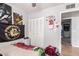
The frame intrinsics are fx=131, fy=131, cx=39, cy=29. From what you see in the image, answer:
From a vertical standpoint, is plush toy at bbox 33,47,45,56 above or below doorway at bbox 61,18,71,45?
below

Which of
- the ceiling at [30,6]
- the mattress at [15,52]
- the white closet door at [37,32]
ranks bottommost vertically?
the mattress at [15,52]

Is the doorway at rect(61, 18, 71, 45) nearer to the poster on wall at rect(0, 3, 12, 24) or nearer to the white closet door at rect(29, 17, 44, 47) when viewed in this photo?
the white closet door at rect(29, 17, 44, 47)

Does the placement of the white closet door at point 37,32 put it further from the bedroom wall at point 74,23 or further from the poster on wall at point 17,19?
the bedroom wall at point 74,23

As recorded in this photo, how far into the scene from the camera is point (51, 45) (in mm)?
1284

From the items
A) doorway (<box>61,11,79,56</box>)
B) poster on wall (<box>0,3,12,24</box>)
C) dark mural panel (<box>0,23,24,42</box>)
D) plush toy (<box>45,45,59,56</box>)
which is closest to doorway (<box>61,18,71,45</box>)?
doorway (<box>61,11,79,56</box>)

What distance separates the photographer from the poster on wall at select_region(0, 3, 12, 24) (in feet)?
4.11

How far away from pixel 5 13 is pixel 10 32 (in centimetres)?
19

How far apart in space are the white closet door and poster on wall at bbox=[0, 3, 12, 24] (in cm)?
22

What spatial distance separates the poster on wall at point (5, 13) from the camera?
1252 millimetres

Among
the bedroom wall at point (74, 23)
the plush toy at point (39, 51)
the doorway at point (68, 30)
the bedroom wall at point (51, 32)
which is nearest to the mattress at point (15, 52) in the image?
the plush toy at point (39, 51)

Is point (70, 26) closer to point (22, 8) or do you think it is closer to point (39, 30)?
point (39, 30)

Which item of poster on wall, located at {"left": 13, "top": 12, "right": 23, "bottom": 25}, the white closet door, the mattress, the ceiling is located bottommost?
the mattress

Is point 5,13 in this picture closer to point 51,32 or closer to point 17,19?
point 17,19

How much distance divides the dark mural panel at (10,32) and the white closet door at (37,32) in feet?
0.34
